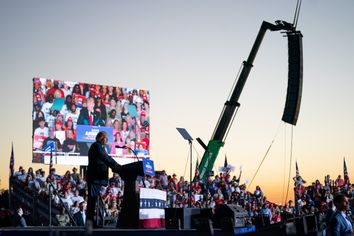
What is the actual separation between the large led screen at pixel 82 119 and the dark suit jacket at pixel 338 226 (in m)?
23.1

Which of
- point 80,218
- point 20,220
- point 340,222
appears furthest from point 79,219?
point 340,222

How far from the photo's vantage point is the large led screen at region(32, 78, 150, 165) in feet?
108

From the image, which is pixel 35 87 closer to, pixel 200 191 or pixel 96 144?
pixel 200 191

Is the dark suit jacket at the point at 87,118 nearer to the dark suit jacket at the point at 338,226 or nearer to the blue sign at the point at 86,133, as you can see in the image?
the blue sign at the point at 86,133

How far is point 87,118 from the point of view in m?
34.6

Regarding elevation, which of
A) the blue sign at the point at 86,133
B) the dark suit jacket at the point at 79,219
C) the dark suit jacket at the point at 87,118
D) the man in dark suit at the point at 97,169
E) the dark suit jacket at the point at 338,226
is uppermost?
the dark suit jacket at the point at 87,118

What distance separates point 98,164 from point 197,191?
16840 millimetres

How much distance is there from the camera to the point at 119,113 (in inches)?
1430

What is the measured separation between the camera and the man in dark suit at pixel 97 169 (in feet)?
36.7

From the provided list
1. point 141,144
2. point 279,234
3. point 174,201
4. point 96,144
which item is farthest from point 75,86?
point 279,234

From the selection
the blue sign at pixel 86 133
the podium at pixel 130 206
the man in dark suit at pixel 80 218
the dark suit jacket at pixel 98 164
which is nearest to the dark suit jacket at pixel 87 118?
the blue sign at pixel 86 133

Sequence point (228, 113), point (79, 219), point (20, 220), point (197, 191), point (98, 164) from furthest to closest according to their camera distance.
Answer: point (228, 113), point (197, 191), point (79, 219), point (20, 220), point (98, 164)

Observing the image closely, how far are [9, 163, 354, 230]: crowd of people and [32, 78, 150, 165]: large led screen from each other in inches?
210

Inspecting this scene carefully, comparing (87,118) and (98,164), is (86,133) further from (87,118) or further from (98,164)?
(98,164)
